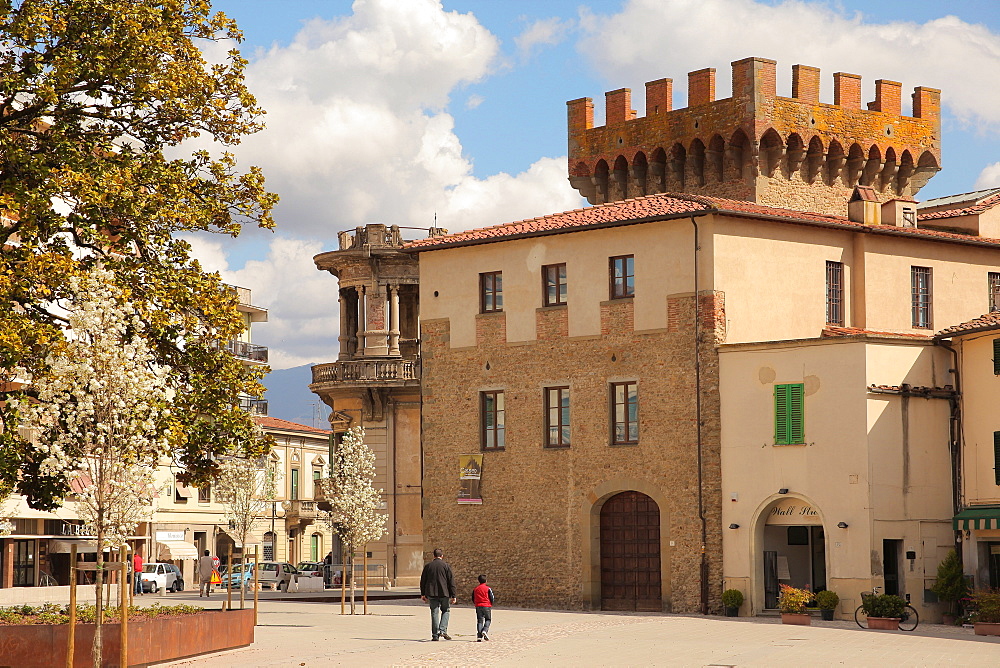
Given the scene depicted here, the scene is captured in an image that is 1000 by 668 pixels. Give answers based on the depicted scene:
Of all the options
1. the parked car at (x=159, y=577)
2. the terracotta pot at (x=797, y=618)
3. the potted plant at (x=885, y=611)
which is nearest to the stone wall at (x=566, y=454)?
the terracotta pot at (x=797, y=618)

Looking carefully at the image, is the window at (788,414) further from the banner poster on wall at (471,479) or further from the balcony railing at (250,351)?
the balcony railing at (250,351)

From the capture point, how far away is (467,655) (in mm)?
25266

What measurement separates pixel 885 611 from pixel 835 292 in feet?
33.9

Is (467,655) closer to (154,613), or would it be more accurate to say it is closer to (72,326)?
(154,613)

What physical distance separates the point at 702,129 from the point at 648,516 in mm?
13036

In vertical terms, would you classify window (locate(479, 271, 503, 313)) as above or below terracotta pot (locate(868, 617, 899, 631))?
above

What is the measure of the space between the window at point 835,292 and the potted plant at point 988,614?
10.5 meters

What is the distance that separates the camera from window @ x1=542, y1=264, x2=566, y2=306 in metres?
40.2

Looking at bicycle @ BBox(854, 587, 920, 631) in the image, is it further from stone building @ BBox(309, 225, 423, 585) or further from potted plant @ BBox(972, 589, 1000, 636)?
stone building @ BBox(309, 225, 423, 585)

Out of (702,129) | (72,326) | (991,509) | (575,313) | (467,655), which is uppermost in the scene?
(702,129)

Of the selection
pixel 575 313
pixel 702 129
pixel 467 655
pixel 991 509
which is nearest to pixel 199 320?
pixel 467 655

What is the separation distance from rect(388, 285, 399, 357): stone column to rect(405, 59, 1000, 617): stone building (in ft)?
53.9

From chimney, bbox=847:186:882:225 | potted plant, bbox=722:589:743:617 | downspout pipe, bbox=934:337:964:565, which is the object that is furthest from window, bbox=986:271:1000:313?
potted plant, bbox=722:589:743:617

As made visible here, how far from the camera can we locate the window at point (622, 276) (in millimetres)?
39062
